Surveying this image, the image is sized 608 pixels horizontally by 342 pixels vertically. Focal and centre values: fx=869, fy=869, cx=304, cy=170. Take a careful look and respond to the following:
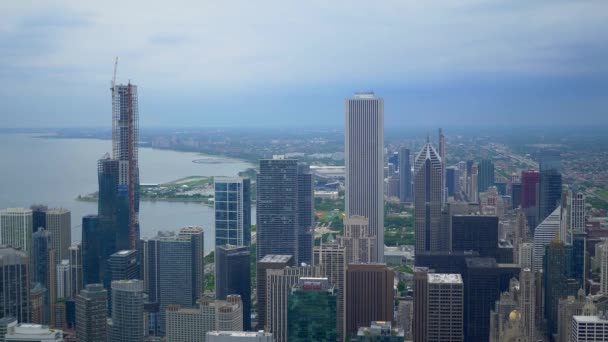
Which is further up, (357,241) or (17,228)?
(17,228)

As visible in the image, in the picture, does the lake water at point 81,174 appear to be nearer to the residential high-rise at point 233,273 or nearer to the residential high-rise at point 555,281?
the residential high-rise at point 233,273

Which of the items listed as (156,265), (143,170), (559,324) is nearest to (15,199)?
(156,265)

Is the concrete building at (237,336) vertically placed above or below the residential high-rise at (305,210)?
below

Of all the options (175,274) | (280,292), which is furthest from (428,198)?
(175,274)

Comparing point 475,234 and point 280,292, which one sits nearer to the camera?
point 280,292

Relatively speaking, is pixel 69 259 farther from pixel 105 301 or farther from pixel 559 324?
pixel 559 324

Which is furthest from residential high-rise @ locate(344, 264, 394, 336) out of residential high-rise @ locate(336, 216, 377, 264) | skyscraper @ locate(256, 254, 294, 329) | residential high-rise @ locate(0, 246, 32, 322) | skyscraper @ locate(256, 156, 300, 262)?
residential high-rise @ locate(0, 246, 32, 322)

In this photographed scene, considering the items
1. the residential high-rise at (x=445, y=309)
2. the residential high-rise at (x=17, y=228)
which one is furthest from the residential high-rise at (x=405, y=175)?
the residential high-rise at (x=17, y=228)

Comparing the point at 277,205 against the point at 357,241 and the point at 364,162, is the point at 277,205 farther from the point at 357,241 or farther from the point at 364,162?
the point at 364,162
